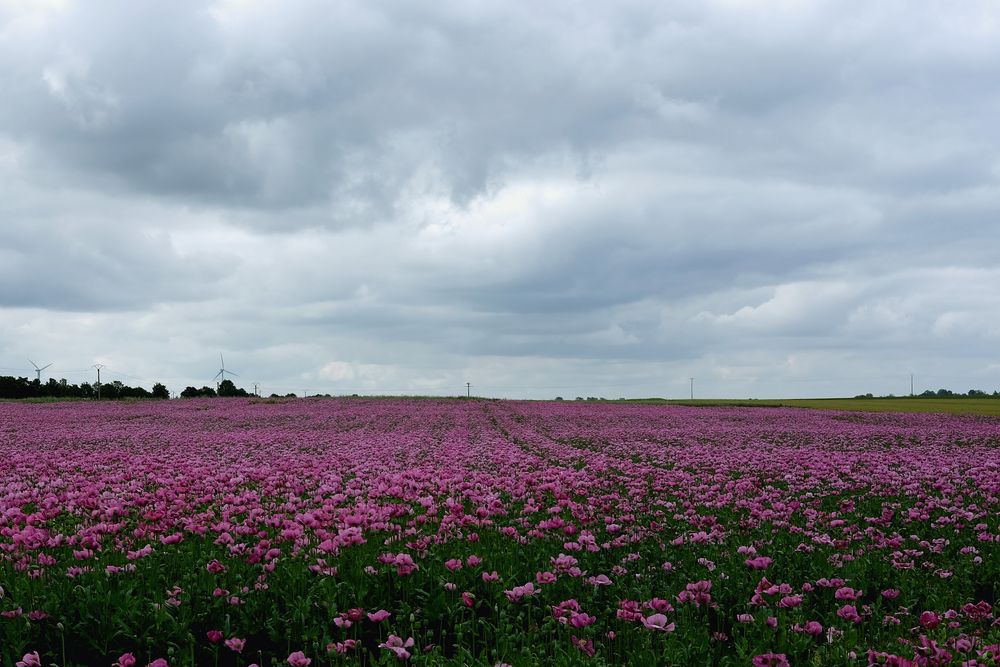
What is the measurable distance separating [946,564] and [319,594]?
6808mm

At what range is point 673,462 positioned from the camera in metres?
16.9

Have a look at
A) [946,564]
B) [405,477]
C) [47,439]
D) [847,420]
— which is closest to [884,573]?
[946,564]

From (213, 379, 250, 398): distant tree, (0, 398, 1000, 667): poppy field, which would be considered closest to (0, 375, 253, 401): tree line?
(213, 379, 250, 398): distant tree

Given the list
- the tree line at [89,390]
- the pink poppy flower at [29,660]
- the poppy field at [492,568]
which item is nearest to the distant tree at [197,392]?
the tree line at [89,390]

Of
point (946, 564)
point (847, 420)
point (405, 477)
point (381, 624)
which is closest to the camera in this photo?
point (381, 624)

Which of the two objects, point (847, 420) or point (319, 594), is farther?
point (847, 420)

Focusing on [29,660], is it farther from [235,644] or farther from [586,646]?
[586,646]

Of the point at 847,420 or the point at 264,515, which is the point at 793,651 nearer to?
the point at 264,515

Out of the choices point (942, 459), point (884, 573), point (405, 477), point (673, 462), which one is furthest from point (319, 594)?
point (942, 459)

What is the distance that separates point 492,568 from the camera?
6980mm

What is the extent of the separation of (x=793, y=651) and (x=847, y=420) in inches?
1494

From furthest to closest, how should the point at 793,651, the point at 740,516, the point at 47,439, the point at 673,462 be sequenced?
the point at 47,439 < the point at 673,462 < the point at 740,516 < the point at 793,651

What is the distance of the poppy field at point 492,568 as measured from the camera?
17.9ft

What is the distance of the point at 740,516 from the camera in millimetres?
10219
